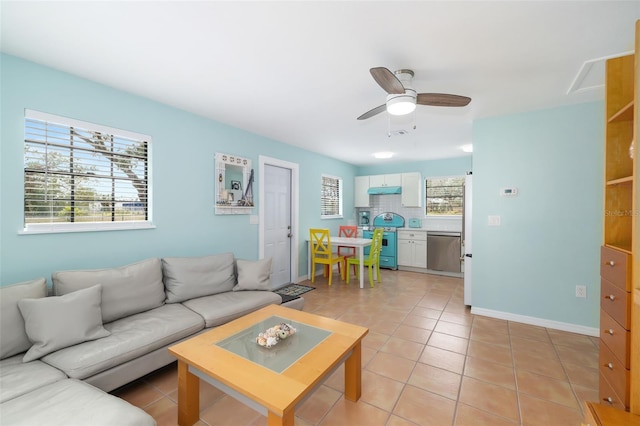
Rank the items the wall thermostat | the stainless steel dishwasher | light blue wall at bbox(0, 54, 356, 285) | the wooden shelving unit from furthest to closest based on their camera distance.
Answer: the stainless steel dishwasher → the wall thermostat → light blue wall at bbox(0, 54, 356, 285) → the wooden shelving unit

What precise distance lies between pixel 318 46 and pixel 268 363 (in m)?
2.12

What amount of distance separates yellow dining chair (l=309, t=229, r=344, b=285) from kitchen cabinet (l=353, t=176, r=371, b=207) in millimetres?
2214

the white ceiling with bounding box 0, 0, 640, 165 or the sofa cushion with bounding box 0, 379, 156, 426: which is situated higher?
the white ceiling with bounding box 0, 0, 640, 165

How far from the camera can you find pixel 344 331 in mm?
1964

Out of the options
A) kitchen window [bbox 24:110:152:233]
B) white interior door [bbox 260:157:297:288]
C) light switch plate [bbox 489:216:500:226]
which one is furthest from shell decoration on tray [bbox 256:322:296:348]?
light switch plate [bbox 489:216:500:226]

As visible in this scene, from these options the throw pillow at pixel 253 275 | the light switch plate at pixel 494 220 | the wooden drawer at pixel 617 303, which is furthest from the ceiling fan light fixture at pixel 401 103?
the throw pillow at pixel 253 275

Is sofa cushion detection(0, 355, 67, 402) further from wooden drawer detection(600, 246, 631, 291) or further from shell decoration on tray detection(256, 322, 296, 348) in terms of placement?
wooden drawer detection(600, 246, 631, 291)

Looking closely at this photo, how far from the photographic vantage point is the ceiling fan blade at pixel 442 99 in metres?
2.21

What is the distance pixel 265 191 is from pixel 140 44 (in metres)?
2.61

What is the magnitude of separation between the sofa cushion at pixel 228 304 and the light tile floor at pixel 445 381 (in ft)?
1.65

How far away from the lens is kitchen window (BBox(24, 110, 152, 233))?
2154 millimetres

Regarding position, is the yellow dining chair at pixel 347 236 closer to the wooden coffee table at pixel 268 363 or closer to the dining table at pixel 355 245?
the dining table at pixel 355 245

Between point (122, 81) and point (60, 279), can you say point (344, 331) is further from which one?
point (122, 81)

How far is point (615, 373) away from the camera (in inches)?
57.9
